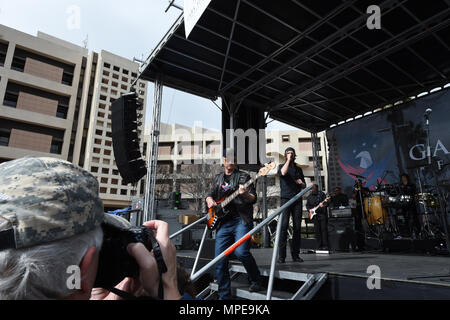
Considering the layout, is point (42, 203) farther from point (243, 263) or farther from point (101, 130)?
point (101, 130)

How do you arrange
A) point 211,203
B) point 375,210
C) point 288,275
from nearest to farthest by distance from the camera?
1. point 288,275
2. point 211,203
3. point 375,210

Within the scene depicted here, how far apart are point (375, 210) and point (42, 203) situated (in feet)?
28.1

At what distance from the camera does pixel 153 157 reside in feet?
24.3

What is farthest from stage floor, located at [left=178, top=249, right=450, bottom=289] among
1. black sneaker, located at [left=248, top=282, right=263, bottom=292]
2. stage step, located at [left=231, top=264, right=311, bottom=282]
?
black sneaker, located at [left=248, top=282, right=263, bottom=292]

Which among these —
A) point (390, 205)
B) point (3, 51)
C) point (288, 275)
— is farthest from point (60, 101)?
point (288, 275)

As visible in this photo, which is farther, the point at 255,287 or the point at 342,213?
the point at 342,213

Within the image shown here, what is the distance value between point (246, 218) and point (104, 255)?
8.73ft

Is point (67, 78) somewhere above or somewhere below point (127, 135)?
above

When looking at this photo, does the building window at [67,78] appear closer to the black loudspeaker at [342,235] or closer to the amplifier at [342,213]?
the amplifier at [342,213]

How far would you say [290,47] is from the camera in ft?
23.4

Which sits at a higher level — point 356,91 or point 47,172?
point 356,91
